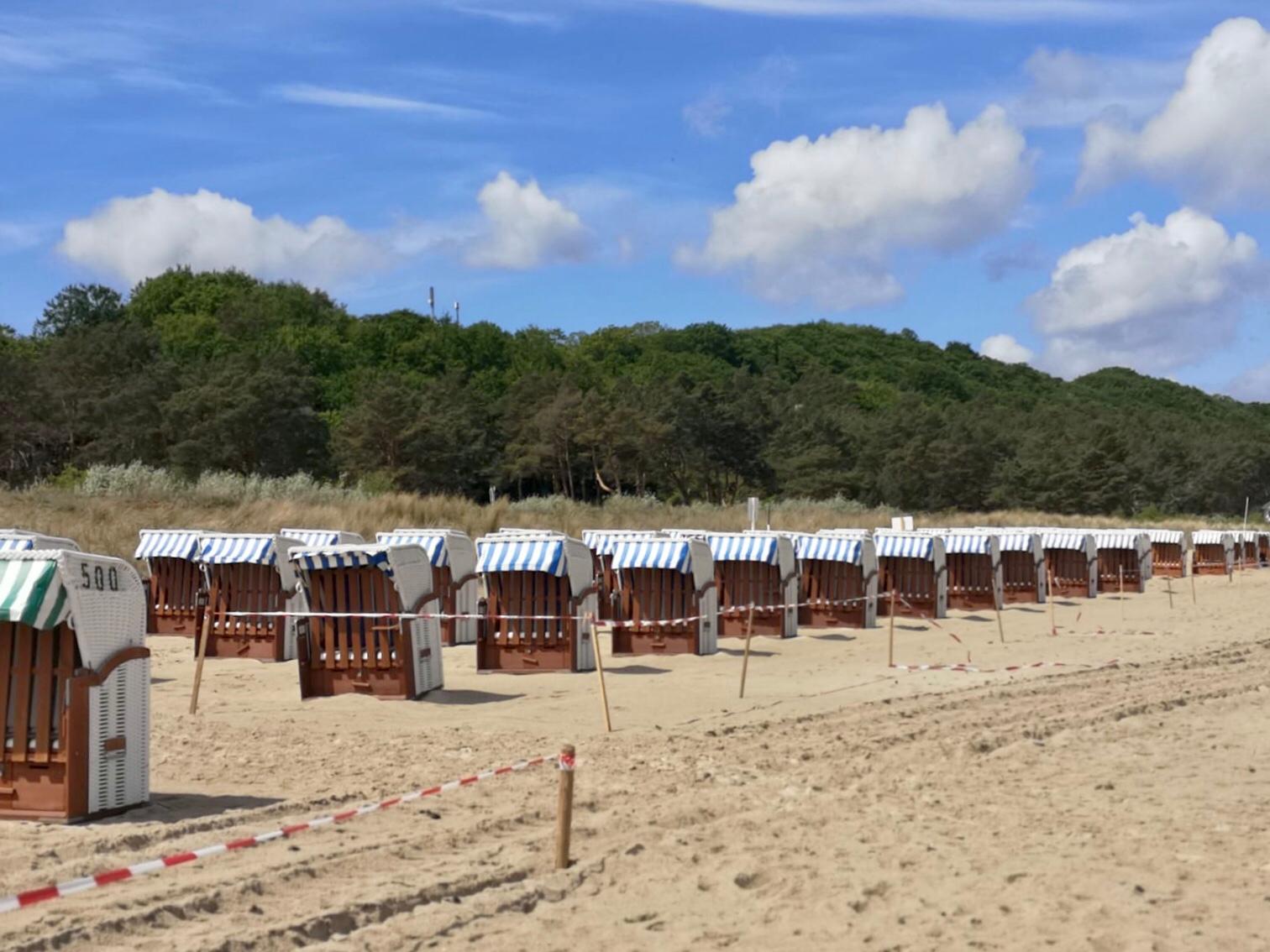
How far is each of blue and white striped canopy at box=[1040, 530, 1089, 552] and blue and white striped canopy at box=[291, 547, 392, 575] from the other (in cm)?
2909

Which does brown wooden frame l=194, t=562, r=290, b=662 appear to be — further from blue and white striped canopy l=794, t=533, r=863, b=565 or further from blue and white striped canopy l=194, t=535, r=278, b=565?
blue and white striped canopy l=794, t=533, r=863, b=565

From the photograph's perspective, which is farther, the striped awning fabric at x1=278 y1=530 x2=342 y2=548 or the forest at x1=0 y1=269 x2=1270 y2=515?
the forest at x1=0 y1=269 x2=1270 y2=515

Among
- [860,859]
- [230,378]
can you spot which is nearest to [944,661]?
[860,859]

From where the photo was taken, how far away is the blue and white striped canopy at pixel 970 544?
3309 centimetres

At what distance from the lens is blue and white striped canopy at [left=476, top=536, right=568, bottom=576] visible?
1812 cm

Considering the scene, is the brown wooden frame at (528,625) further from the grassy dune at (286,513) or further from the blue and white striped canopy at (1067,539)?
the blue and white striped canopy at (1067,539)

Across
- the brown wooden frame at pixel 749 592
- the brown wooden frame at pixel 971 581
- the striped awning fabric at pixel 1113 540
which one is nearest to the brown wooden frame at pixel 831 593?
the brown wooden frame at pixel 749 592

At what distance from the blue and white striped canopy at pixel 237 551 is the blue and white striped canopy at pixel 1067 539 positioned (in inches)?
1033

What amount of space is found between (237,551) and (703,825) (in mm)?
13221

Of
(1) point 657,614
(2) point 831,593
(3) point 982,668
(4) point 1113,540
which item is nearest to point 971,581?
(2) point 831,593

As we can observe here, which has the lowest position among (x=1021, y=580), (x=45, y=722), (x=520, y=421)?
(x=45, y=722)

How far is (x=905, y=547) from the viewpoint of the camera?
30234mm

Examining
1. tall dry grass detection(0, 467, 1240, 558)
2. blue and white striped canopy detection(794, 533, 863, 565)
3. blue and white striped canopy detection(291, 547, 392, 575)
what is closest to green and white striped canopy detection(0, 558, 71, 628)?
blue and white striped canopy detection(291, 547, 392, 575)

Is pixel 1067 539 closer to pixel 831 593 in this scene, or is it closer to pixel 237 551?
pixel 831 593
